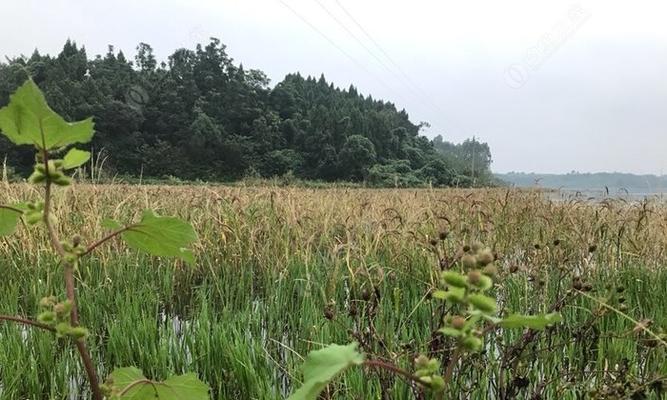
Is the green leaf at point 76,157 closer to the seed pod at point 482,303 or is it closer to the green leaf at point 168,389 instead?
the green leaf at point 168,389

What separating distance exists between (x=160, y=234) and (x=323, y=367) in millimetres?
289

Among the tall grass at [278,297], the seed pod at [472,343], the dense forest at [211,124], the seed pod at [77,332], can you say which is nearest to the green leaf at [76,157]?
the seed pod at [77,332]

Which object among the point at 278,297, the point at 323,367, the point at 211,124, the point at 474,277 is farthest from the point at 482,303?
the point at 211,124

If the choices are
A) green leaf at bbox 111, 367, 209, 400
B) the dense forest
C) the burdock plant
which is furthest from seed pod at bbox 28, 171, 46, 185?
the dense forest

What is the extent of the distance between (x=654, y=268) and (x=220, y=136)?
43907 mm

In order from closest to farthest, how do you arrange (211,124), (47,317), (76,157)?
(47,317) → (76,157) → (211,124)

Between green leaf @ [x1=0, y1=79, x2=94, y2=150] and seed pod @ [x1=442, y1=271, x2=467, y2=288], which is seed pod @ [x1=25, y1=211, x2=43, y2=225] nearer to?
green leaf @ [x1=0, y1=79, x2=94, y2=150]

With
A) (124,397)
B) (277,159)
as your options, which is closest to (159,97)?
(277,159)

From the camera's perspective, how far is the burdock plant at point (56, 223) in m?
0.46

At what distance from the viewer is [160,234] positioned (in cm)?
57

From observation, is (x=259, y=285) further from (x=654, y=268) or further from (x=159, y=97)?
(x=159, y=97)

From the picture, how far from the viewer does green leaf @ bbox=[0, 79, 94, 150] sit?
44cm

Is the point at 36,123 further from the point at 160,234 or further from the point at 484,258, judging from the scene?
the point at 484,258

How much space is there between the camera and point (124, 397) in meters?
0.59
